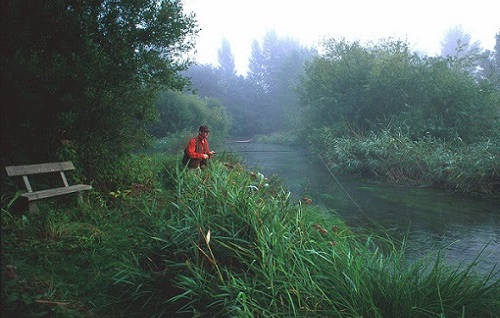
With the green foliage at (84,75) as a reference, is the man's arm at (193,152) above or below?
below

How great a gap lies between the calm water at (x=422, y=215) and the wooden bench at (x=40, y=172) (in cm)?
362

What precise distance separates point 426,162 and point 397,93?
918cm

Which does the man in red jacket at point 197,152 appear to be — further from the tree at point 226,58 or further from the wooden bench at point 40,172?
the tree at point 226,58

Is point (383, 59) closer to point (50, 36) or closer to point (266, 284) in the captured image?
point (50, 36)

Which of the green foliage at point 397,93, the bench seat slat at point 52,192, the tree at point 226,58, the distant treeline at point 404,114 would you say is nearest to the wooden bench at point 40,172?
the bench seat slat at point 52,192

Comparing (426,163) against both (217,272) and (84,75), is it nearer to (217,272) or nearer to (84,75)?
(84,75)

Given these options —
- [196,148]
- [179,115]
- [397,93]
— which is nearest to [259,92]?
[179,115]

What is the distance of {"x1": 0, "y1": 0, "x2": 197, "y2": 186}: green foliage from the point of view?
18.9 feet

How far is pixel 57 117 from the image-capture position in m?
6.02

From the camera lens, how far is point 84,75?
239 inches

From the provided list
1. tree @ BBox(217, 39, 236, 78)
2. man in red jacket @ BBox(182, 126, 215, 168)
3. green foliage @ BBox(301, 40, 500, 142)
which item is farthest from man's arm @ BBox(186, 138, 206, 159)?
tree @ BBox(217, 39, 236, 78)

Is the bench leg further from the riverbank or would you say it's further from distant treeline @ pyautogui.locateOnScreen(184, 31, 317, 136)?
distant treeline @ pyautogui.locateOnScreen(184, 31, 317, 136)

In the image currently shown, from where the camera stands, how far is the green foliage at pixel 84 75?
5746 millimetres

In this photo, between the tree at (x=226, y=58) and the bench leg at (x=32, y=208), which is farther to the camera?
the tree at (x=226, y=58)
